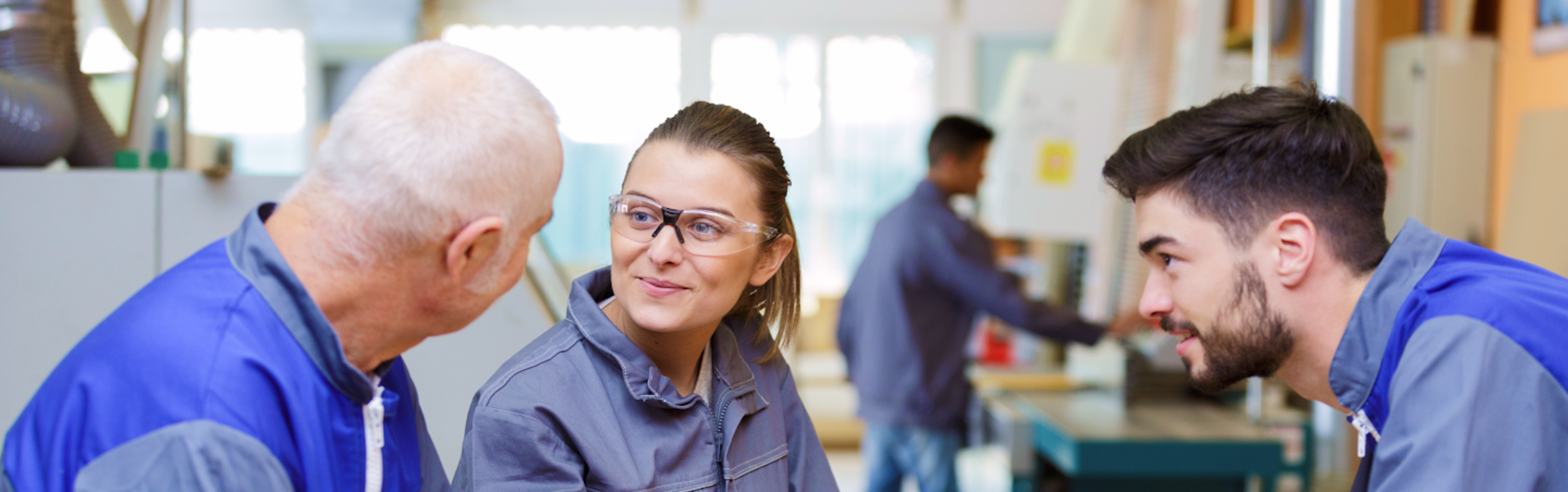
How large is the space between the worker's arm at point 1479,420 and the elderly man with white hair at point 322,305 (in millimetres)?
896

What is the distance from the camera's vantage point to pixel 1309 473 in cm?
315

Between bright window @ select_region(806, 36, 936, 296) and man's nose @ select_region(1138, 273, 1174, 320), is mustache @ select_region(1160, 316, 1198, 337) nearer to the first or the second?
man's nose @ select_region(1138, 273, 1174, 320)

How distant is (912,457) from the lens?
3162 millimetres

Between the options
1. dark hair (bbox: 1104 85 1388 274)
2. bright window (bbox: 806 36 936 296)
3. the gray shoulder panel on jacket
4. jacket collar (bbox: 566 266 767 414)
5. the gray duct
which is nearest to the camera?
the gray shoulder panel on jacket

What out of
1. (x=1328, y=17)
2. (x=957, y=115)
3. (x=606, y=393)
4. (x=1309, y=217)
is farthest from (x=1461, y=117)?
(x=606, y=393)

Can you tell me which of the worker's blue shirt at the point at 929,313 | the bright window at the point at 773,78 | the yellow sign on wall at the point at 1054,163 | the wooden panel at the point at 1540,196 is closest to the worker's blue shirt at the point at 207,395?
the worker's blue shirt at the point at 929,313

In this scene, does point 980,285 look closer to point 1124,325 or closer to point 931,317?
point 931,317

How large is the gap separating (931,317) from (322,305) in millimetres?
2429

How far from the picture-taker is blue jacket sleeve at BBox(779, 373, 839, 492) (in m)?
1.32

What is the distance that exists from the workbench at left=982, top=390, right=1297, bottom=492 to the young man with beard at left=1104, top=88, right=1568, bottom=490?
1581mm

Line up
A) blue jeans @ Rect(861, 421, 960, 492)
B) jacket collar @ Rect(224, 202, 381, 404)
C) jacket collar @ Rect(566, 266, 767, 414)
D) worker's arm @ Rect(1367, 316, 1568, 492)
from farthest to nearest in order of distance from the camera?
blue jeans @ Rect(861, 421, 960, 492), jacket collar @ Rect(566, 266, 767, 414), worker's arm @ Rect(1367, 316, 1568, 492), jacket collar @ Rect(224, 202, 381, 404)

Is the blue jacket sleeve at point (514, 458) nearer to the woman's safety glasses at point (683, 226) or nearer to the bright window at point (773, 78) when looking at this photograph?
the woman's safety glasses at point (683, 226)

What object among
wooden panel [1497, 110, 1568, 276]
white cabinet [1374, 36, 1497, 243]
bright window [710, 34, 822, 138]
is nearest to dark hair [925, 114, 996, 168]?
white cabinet [1374, 36, 1497, 243]

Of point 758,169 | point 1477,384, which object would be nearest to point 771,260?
point 758,169
